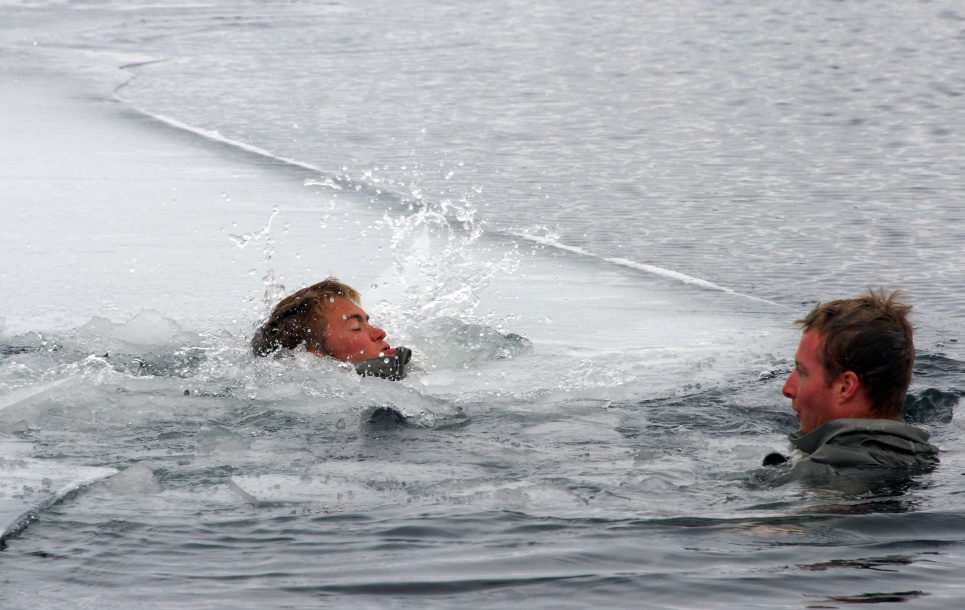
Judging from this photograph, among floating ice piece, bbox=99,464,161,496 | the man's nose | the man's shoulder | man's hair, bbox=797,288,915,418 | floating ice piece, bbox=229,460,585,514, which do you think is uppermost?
man's hair, bbox=797,288,915,418

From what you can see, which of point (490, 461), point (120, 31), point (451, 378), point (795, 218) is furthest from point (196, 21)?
point (490, 461)

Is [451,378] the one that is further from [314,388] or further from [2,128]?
[2,128]

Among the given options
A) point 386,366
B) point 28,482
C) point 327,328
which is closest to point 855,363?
Answer: point 386,366

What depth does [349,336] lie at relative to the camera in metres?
6.24

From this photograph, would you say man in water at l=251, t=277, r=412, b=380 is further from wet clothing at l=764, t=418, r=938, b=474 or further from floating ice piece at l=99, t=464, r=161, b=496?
wet clothing at l=764, t=418, r=938, b=474

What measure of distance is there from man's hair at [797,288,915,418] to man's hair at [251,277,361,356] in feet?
8.44

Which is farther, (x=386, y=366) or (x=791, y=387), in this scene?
(x=386, y=366)

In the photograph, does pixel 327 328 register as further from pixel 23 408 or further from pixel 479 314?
pixel 23 408

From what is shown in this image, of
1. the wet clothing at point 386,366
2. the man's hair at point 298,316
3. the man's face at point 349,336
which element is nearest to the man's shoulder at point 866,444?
the wet clothing at point 386,366

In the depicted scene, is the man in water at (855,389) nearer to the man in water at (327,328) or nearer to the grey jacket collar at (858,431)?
the grey jacket collar at (858,431)

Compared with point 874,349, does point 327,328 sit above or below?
below

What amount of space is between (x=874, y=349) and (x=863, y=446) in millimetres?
386

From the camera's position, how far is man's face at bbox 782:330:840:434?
15.6 feet

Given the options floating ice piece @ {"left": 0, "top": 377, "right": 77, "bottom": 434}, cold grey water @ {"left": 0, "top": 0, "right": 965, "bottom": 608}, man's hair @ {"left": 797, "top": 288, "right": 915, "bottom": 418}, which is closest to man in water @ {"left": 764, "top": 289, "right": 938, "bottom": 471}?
man's hair @ {"left": 797, "top": 288, "right": 915, "bottom": 418}
